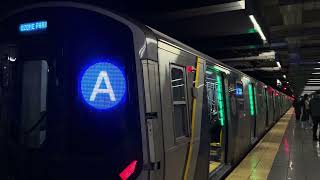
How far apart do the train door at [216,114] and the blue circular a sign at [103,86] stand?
283cm

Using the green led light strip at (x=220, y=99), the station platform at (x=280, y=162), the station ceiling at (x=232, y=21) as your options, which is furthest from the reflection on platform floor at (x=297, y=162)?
the station ceiling at (x=232, y=21)

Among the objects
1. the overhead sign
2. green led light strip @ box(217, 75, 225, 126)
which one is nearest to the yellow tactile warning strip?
green led light strip @ box(217, 75, 225, 126)

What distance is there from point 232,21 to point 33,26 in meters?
7.56

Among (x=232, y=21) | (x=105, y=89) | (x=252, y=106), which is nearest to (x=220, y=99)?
(x=252, y=106)

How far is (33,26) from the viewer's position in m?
3.54

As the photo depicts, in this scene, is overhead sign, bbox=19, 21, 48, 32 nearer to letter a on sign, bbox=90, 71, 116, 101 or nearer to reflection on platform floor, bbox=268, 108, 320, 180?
letter a on sign, bbox=90, 71, 116, 101

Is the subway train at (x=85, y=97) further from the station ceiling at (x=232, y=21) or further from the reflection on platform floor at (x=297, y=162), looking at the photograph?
the reflection on platform floor at (x=297, y=162)

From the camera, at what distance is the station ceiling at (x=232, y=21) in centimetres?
834

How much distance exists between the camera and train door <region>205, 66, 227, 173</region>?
6.66 m

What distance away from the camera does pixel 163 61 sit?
3.56 metres

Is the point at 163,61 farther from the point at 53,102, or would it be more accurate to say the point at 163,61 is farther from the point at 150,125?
the point at 53,102

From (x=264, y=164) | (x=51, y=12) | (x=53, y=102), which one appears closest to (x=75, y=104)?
(x=53, y=102)

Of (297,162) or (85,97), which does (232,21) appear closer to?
(297,162)

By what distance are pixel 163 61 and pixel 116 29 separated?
1.94 feet
